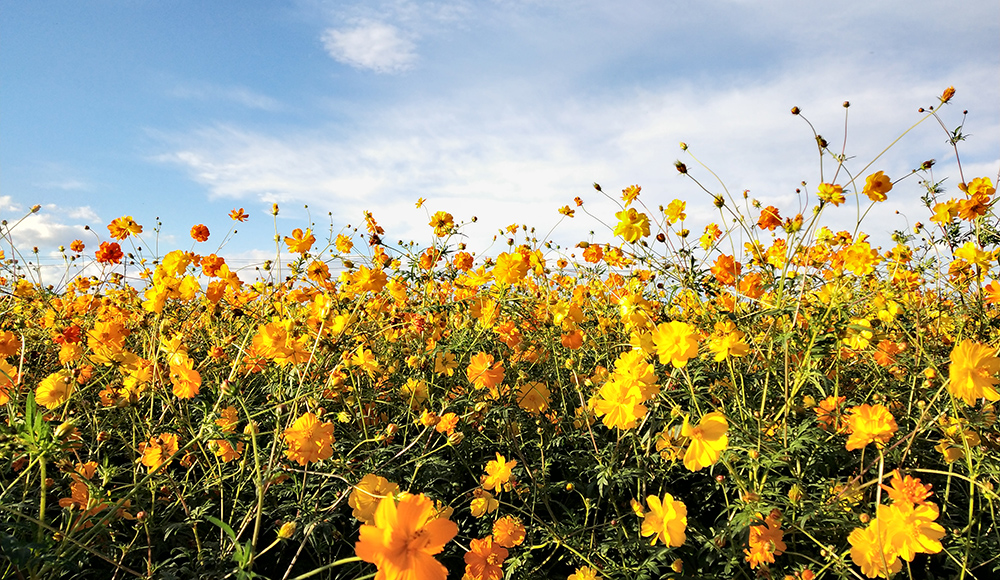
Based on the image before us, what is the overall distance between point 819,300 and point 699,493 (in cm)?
69

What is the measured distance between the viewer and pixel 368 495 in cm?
113

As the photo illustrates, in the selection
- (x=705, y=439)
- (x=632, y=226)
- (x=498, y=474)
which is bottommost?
(x=498, y=474)

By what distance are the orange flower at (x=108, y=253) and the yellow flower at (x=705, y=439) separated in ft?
8.33

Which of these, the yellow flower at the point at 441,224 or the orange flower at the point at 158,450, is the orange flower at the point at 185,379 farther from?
the yellow flower at the point at 441,224

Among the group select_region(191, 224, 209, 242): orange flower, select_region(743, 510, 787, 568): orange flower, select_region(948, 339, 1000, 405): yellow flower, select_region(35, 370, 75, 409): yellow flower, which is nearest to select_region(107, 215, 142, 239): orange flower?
select_region(191, 224, 209, 242): orange flower

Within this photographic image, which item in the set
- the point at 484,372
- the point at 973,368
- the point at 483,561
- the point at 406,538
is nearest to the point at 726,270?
the point at 973,368

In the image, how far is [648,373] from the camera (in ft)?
4.22

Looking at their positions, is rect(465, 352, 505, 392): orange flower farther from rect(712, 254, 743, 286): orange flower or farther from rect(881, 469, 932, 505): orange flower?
Result: rect(881, 469, 932, 505): orange flower

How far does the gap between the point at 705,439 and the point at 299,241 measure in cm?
177

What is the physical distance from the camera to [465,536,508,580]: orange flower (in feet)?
4.00

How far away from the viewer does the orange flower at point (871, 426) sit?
3.99 ft

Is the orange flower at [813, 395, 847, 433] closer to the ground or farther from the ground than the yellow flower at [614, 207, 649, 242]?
closer to the ground

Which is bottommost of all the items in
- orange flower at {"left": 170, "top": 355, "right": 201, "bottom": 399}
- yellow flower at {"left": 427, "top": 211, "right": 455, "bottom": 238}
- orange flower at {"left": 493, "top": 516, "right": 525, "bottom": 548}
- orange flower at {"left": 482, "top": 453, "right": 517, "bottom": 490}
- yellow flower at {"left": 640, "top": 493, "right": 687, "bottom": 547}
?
orange flower at {"left": 493, "top": 516, "right": 525, "bottom": 548}

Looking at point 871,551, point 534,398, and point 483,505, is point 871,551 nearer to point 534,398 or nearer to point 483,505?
point 483,505
